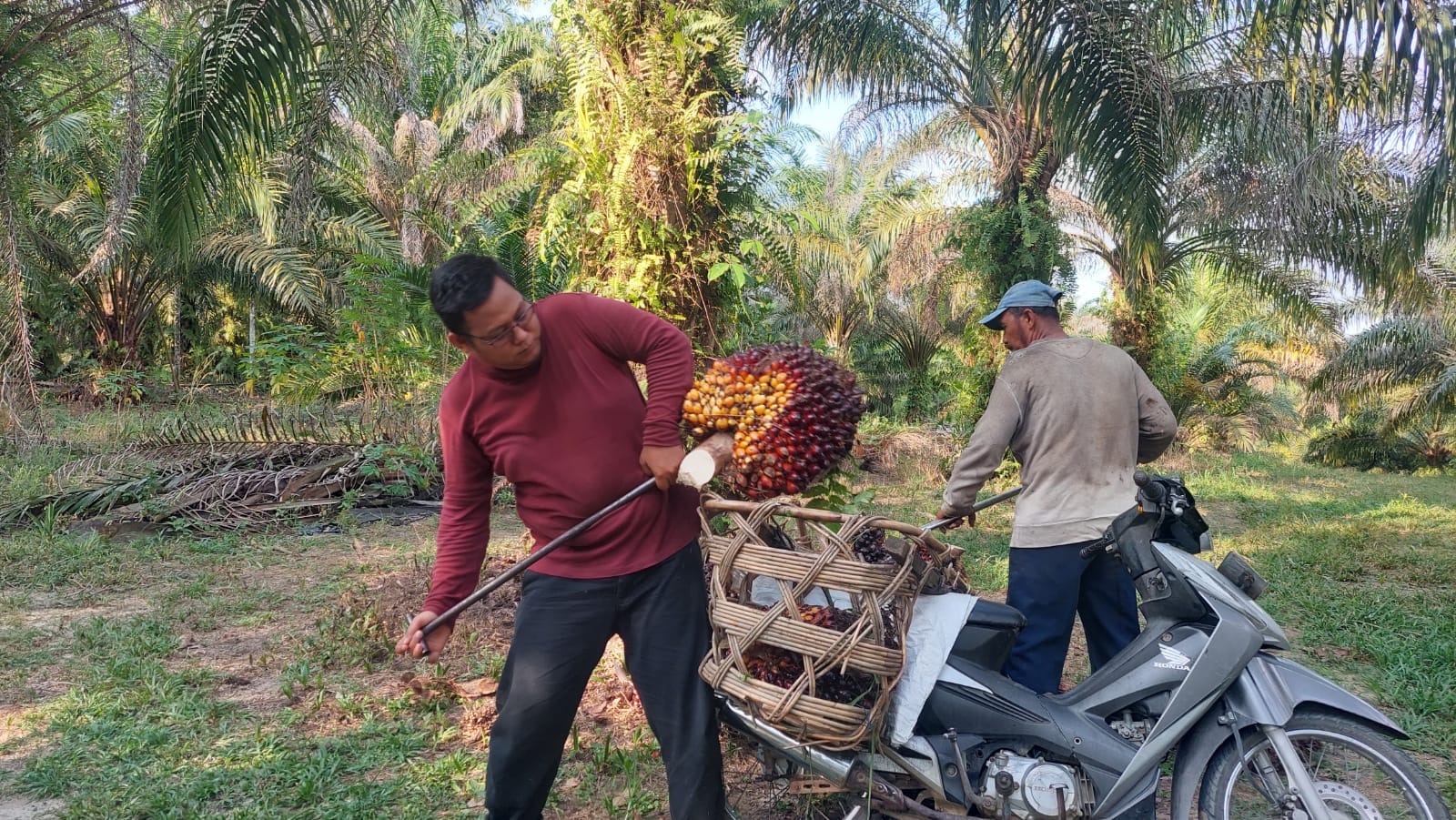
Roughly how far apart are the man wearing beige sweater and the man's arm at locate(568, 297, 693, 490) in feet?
4.23

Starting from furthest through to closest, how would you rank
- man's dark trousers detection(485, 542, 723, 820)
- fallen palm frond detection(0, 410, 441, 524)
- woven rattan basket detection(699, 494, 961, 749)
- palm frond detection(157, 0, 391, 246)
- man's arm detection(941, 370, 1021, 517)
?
1. fallen palm frond detection(0, 410, 441, 524)
2. palm frond detection(157, 0, 391, 246)
3. man's arm detection(941, 370, 1021, 517)
4. man's dark trousers detection(485, 542, 723, 820)
5. woven rattan basket detection(699, 494, 961, 749)

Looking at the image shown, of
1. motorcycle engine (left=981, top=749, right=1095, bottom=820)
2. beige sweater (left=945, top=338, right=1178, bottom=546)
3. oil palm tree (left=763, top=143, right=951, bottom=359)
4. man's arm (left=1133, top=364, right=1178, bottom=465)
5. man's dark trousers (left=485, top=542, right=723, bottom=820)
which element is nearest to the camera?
man's dark trousers (left=485, top=542, right=723, bottom=820)

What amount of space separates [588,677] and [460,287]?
111 cm

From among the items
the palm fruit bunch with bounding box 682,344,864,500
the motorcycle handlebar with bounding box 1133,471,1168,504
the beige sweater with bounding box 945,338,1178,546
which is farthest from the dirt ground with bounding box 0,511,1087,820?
the motorcycle handlebar with bounding box 1133,471,1168,504

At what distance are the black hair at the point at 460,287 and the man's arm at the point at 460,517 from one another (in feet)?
1.12

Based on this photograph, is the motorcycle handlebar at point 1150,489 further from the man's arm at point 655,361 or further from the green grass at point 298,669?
the green grass at point 298,669

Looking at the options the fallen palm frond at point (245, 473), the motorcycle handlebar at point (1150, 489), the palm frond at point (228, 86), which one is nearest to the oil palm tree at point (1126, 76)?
the palm frond at point (228, 86)

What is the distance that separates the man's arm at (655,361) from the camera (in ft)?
8.48

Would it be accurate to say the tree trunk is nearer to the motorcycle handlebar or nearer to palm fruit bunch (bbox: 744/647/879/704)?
palm fruit bunch (bbox: 744/647/879/704)

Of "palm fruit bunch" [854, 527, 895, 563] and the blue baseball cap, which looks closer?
"palm fruit bunch" [854, 527, 895, 563]

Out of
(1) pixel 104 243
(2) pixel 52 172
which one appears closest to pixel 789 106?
(1) pixel 104 243

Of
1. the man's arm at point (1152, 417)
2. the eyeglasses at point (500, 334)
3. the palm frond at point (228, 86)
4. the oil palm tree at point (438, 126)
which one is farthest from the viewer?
the oil palm tree at point (438, 126)

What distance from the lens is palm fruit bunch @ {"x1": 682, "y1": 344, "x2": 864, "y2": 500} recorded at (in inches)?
100.0

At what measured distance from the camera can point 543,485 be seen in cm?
267
